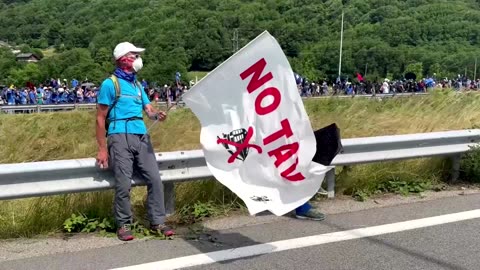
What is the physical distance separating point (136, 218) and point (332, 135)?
196cm

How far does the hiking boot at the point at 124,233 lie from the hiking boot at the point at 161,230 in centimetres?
21

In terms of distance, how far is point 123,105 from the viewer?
4988 mm

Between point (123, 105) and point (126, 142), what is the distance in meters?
0.31

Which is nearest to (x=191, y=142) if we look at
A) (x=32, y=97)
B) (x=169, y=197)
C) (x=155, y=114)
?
(x=169, y=197)

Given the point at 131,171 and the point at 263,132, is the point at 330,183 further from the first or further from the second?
the point at 131,171

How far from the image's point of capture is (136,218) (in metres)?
5.46

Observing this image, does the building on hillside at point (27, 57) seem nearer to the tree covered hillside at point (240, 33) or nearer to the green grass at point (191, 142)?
the tree covered hillside at point (240, 33)

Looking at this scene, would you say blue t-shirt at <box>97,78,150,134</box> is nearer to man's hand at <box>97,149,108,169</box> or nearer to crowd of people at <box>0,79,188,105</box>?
man's hand at <box>97,149,108,169</box>

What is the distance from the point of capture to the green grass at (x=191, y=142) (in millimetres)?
5418

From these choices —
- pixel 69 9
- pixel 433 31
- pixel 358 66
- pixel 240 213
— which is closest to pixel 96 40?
pixel 69 9

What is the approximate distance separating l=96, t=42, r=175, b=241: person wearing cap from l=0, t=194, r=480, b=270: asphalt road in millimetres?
274

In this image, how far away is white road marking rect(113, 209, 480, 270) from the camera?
4.41 metres

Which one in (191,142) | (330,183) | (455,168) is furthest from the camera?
(191,142)

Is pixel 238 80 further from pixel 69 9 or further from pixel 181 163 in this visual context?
pixel 69 9
